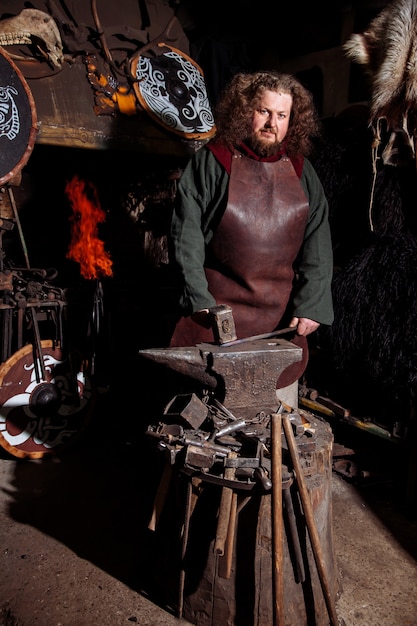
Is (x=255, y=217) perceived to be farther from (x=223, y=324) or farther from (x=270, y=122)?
(x=223, y=324)

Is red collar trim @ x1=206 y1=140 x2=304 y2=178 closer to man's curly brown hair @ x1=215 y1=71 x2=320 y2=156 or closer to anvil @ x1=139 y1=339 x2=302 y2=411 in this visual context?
man's curly brown hair @ x1=215 y1=71 x2=320 y2=156

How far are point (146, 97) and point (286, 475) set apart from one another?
3229 mm

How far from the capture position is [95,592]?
2.24 m

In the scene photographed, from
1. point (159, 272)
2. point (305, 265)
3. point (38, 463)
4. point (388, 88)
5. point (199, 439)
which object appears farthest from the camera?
point (159, 272)

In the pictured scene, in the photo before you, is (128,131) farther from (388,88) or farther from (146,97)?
(388,88)

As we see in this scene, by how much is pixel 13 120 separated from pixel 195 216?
1429 millimetres

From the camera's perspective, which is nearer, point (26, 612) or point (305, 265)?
point (26, 612)

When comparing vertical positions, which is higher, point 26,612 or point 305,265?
point 305,265

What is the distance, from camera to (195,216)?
8.02ft

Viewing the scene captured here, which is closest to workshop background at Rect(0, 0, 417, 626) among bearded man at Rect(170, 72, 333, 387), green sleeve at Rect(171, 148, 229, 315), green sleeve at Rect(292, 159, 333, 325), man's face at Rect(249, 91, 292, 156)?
green sleeve at Rect(292, 159, 333, 325)

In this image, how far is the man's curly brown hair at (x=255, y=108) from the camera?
2.37 metres

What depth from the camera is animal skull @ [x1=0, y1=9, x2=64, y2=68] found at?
3230 mm

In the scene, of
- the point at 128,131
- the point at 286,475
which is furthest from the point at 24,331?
the point at 286,475

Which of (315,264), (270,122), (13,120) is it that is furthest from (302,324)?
(13,120)
